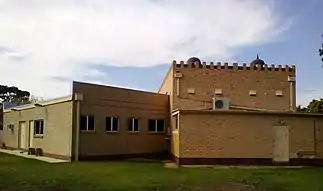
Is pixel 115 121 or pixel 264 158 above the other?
pixel 115 121

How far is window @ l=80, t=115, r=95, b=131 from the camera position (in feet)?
83.0

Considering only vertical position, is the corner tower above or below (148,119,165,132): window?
above

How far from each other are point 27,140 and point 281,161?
63.4 ft

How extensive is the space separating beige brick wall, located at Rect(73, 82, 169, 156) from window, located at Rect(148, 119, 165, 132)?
28 centimetres

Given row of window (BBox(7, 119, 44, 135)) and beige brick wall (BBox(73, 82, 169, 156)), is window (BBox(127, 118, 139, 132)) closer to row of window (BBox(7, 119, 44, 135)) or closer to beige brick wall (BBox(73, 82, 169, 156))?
beige brick wall (BBox(73, 82, 169, 156))

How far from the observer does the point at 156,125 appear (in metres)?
30.6

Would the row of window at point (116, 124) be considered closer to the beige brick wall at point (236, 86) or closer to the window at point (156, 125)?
the window at point (156, 125)

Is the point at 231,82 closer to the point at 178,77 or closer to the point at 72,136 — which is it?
the point at 178,77

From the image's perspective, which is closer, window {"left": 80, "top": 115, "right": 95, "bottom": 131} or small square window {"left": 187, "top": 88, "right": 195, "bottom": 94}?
window {"left": 80, "top": 115, "right": 95, "bottom": 131}

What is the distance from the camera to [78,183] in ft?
46.2

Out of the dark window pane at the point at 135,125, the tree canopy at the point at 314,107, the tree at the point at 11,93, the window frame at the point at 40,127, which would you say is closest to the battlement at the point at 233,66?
the dark window pane at the point at 135,125

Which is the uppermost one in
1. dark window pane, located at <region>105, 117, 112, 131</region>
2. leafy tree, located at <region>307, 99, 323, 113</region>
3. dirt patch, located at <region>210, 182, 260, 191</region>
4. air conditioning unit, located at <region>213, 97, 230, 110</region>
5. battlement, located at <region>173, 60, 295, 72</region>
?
battlement, located at <region>173, 60, 295, 72</region>

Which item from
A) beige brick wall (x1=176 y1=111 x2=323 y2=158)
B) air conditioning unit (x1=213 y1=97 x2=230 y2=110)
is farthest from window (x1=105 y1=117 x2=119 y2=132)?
air conditioning unit (x1=213 y1=97 x2=230 y2=110)

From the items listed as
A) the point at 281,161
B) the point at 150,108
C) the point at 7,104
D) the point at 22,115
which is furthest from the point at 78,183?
the point at 7,104
